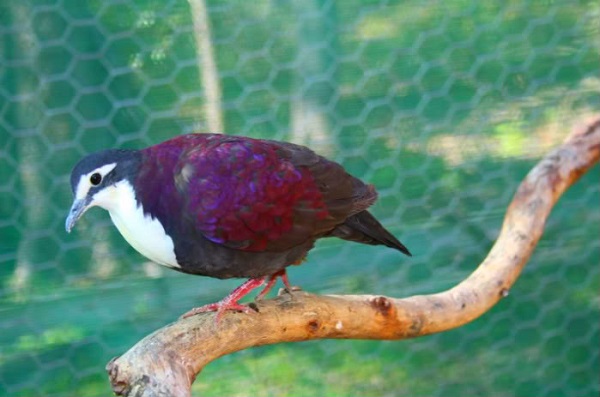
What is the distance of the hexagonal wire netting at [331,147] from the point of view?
84.4 inches

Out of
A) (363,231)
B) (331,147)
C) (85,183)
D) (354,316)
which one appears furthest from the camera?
(331,147)

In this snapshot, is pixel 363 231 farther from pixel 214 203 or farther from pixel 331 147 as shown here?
pixel 331 147

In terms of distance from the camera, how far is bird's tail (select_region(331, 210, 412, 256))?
1823 millimetres

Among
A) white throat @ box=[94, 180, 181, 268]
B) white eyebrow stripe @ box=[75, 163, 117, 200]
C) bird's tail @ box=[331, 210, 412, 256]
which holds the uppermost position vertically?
white eyebrow stripe @ box=[75, 163, 117, 200]

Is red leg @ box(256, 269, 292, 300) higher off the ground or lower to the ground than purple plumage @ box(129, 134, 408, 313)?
lower

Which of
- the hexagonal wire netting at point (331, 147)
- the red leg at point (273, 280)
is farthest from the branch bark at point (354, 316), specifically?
the hexagonal wire netting at point (331, 147)

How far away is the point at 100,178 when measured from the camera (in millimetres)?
1574

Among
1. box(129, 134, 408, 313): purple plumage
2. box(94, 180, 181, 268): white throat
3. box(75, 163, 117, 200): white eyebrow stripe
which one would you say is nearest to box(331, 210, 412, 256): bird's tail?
box(129, 134, 408, 313): purple plumage

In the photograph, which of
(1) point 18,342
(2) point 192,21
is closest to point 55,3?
(2) point 192,21

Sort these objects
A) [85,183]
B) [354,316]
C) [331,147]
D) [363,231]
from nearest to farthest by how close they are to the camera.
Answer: [85,183] → [354,316] → [363,231] → [331,147]

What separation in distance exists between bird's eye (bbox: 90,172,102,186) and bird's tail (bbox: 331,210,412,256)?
48 centimetres

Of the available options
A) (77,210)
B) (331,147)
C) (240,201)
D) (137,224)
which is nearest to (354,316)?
(240,201)

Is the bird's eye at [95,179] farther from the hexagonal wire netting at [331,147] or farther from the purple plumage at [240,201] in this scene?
the hexagonal wire netting at [331,147]

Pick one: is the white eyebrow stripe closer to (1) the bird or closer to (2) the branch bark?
(1) the bird
